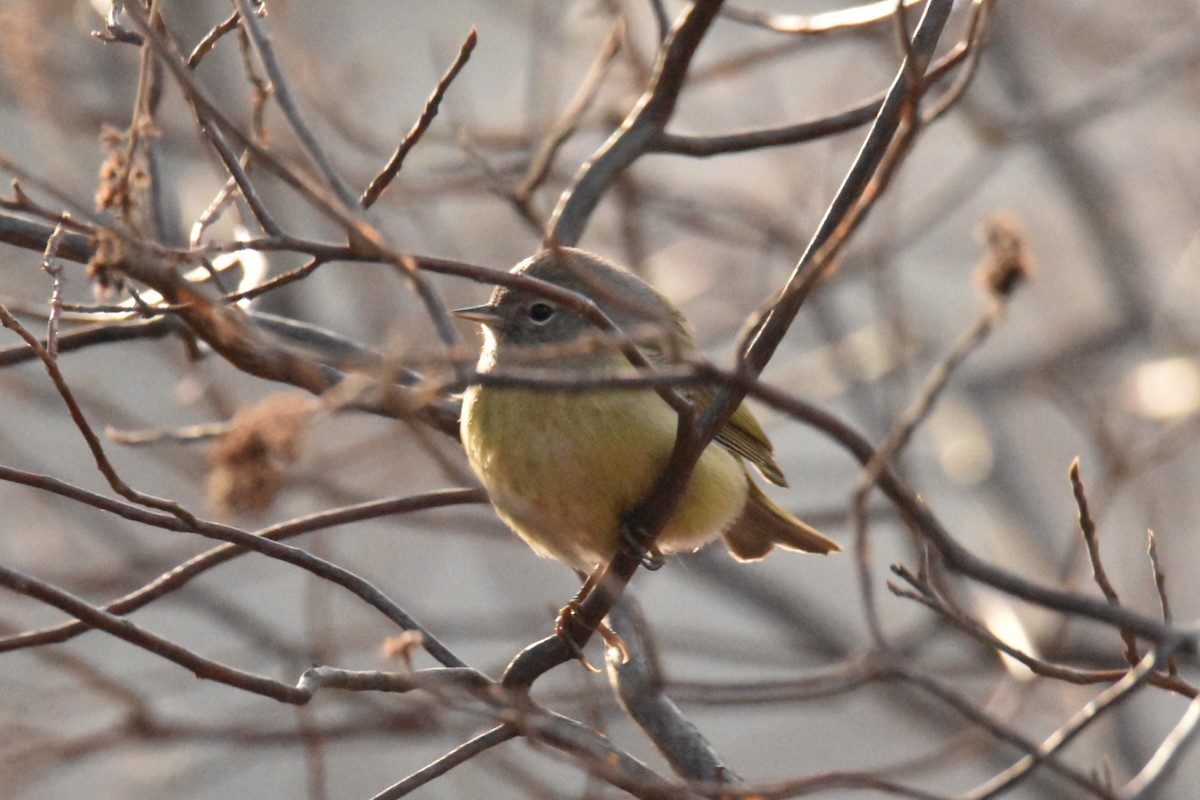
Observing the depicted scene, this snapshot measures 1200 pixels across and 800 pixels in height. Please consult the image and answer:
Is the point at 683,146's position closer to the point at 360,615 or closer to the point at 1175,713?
the point at 360,615

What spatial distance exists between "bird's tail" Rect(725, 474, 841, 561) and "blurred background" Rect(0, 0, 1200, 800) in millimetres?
392

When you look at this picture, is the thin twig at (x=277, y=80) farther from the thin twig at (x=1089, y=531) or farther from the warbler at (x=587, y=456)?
the thin twig at (x=1089, y=531)

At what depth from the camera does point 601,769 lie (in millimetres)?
2174

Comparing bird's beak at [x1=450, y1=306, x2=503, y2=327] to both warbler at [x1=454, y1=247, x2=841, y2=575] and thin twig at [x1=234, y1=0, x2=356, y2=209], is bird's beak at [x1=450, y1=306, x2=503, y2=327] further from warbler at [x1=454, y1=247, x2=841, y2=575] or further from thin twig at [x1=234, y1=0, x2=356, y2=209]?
thin twig at [x1=234, y1=0, x2=356, y2=209]

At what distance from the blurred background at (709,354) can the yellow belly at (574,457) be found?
0.51 metres

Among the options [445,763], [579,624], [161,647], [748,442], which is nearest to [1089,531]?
[579,624]

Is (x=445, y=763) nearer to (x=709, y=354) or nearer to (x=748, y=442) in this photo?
(x=748, y=442)

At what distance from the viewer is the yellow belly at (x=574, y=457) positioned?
3.70 meters

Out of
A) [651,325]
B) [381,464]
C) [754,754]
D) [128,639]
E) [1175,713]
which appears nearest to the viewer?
[651,325]

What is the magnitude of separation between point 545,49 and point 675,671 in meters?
5.02

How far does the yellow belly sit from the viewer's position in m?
3.70

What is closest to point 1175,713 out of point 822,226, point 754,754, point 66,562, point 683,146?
point 754,754

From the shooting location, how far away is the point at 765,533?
4.82m

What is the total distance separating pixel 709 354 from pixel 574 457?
6.00m
